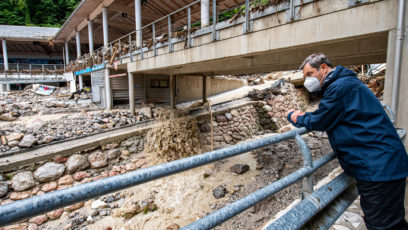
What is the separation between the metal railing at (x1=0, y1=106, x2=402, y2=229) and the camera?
→ 0.65 meters

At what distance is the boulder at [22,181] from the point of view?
6.17 meters

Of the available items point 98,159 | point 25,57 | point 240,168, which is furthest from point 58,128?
point 25,57

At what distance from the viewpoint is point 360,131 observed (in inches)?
62.3

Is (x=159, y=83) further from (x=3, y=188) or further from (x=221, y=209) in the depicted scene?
(x=221, y=209)

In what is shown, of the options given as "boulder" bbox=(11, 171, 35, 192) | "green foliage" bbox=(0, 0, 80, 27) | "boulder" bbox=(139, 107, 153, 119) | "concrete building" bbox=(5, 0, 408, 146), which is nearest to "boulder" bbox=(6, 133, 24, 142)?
"boulder" bbox=(11, 171, 35, 192)

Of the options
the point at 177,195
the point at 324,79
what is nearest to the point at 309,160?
the point at 324,79

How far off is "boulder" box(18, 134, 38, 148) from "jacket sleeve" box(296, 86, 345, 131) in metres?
8.48

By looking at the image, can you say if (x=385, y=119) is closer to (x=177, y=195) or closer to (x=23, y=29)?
(x=177, y=195)

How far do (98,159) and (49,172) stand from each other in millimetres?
1464

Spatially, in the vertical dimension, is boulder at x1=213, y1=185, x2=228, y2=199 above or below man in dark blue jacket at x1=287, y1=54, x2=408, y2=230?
below

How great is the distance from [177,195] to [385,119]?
21.0 ft

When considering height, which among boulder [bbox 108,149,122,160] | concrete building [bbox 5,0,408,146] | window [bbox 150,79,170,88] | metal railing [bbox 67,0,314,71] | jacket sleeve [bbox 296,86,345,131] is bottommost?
boulder [bbox 108,149,122,160]

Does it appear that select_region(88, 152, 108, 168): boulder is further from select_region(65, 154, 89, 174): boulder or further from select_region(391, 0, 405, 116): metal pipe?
select_region(391, 0, 405, 116): metal pipe

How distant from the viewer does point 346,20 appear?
3631 millimetres
